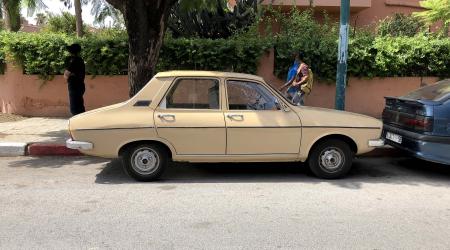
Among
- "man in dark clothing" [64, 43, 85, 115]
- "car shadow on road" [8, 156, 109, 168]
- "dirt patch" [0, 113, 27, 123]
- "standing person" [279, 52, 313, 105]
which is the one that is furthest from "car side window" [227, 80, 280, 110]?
"dirt patch" [0, 113, 27, 123]

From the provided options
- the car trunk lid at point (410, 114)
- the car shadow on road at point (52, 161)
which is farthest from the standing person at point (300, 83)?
the car shadow on road at point (52, 161)

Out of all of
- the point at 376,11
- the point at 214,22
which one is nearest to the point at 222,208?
the point at 214,22

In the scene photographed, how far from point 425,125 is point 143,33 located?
4.96m

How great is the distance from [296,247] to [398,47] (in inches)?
341

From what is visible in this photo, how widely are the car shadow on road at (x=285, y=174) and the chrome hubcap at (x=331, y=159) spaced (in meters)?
0.19

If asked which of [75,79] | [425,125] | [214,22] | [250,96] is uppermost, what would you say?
[214,22]

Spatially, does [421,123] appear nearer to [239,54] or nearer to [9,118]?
[239,54]

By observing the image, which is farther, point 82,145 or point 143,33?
point 143,33

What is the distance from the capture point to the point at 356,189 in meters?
6.34

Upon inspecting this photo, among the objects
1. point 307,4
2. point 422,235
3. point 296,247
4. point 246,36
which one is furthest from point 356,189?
point 307,4

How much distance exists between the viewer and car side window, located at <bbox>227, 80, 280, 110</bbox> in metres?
6.63

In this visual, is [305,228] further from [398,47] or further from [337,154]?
[398,47]

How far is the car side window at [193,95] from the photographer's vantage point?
654 centimetres

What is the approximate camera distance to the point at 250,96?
668 centimetres
